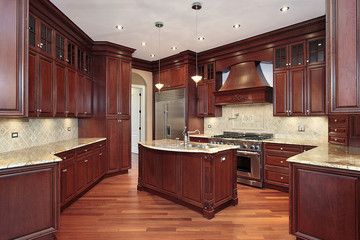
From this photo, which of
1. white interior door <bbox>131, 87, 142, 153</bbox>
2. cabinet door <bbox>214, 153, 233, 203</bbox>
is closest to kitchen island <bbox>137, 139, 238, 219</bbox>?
cabinet door <bbox>214, 153, 233, 203</bbox>

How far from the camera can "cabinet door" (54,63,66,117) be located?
345 cm

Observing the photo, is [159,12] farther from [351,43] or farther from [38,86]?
[351,43]

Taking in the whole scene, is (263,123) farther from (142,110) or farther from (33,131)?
(33,131)

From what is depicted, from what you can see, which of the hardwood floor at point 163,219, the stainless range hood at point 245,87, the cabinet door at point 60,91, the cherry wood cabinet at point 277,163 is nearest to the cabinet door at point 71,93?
the cabinet door at point 60,91

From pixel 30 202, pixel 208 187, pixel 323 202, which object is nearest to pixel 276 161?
pixel 208 187

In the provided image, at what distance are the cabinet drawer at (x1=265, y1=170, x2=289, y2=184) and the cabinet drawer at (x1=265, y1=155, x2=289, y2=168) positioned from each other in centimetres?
17

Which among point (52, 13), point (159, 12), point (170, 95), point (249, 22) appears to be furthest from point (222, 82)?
point (52, 13)

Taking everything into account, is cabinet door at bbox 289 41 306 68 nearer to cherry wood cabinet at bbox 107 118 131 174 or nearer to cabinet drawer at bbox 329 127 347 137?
cabinet drawer at bbox 329 127 347 137

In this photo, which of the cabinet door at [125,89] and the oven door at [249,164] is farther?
the cabinet door at [125,89]

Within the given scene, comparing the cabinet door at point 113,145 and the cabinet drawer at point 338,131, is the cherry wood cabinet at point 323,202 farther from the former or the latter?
the cabinet door at point 113,145

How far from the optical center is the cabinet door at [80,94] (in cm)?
413

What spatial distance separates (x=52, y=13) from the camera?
331cm

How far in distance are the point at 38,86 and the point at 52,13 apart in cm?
122

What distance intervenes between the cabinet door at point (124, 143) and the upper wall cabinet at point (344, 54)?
4160 millimetres
